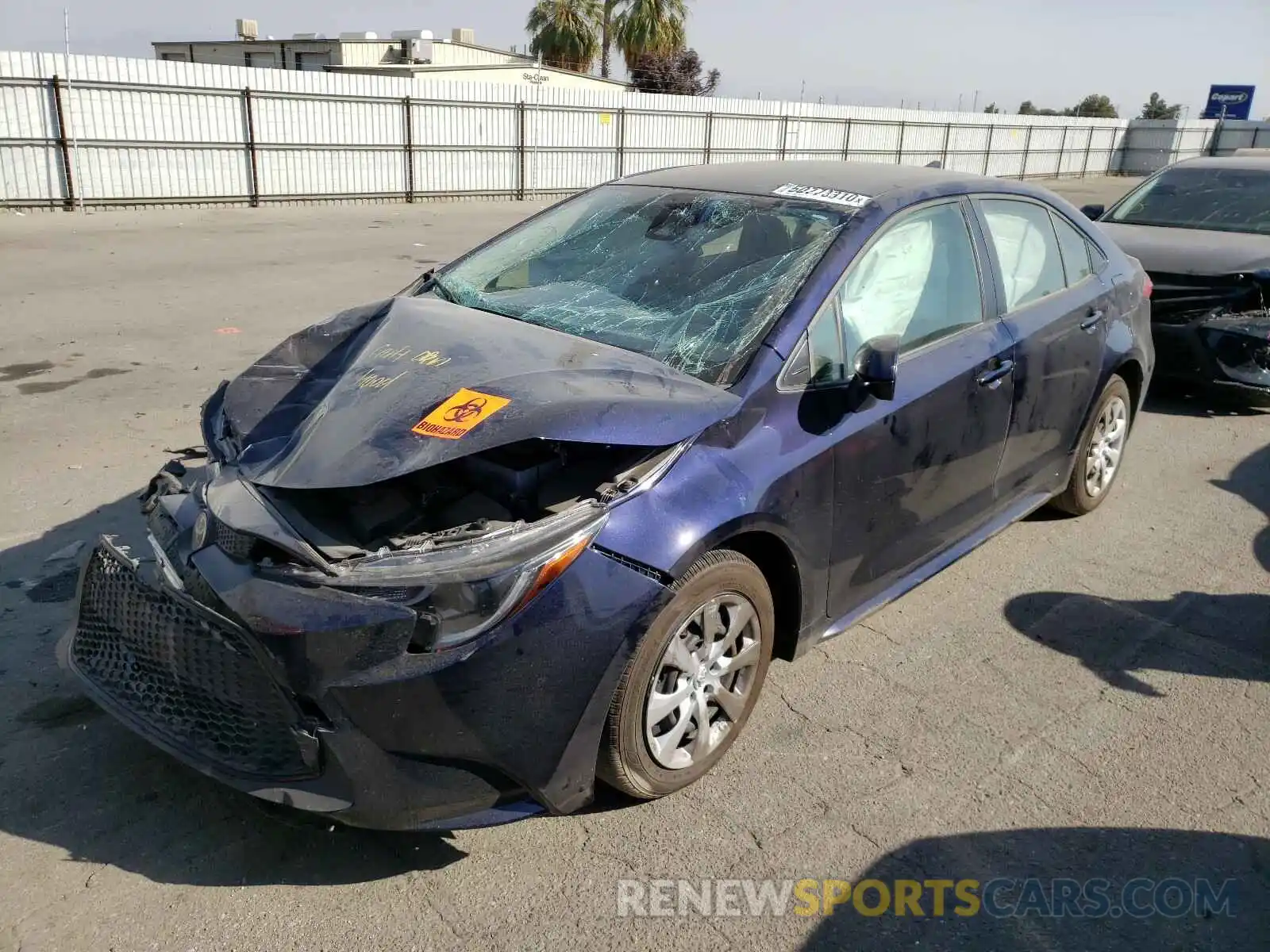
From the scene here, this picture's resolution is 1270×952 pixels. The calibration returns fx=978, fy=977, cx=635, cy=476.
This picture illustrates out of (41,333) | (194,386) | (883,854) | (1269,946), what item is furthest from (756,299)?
(41,333)

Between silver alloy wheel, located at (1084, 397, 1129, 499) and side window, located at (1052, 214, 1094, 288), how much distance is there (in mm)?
691

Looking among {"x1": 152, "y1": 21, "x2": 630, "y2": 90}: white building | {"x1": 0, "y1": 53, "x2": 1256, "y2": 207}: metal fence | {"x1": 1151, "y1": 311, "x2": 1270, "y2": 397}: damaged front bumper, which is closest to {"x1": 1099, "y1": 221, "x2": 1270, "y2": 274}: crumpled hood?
{"x1": 1151, "y1": 311, "x2": 1270, "y2": 397}: damaged front bumper

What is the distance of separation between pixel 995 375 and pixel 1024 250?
85 centimetres

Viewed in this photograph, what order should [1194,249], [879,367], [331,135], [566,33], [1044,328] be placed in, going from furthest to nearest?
[566,33], [331,135], [1194,249], [1044,328], [879,367]

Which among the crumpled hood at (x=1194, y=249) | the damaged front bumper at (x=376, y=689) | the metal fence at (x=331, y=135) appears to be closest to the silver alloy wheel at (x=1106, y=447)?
the crumpled hood at (x=1194, y=249)

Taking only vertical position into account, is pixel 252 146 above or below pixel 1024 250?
below

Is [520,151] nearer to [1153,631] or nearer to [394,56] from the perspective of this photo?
[394,56]

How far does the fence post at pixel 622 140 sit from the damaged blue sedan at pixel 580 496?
860 inches

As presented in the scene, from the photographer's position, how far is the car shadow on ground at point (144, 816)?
2.58 metres

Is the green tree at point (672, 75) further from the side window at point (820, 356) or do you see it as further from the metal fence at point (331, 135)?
the side window at point (820, 356)

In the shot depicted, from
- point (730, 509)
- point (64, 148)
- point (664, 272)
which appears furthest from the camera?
point (64, 148)

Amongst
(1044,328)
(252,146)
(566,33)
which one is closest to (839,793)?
(1044,328)

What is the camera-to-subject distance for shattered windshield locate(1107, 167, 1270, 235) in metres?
7.89

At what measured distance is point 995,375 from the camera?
379cm
